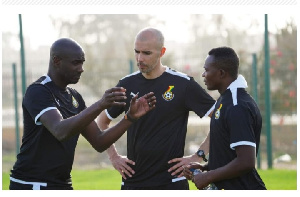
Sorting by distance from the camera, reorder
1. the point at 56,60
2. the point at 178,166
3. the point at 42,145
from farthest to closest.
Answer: the point at 178,166, the point at 56,60, the point at 42,145

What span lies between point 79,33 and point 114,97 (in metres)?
21.3

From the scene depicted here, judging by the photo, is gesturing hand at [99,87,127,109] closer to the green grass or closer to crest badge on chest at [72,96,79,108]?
crest badge on chest at [72,96,79,108]

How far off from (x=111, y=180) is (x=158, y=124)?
553cm

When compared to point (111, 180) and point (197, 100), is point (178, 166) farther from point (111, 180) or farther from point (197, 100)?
point (111, 180)

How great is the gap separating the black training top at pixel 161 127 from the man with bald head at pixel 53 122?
2.67 feet

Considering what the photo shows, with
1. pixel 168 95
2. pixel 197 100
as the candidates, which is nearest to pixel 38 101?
pixel 168 95

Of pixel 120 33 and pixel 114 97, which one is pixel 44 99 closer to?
pixel 114 97

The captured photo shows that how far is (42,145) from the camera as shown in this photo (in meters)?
5.50

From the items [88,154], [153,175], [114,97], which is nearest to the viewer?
[114,97]

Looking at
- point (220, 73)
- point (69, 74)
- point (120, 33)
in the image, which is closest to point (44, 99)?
point (69, 74)

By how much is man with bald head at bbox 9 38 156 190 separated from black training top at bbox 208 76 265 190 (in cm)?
58

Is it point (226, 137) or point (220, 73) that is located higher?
point (220, 73)

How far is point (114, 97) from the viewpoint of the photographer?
488 cm

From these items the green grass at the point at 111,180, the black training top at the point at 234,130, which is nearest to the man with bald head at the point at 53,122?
the black training top at the point at 234,130
